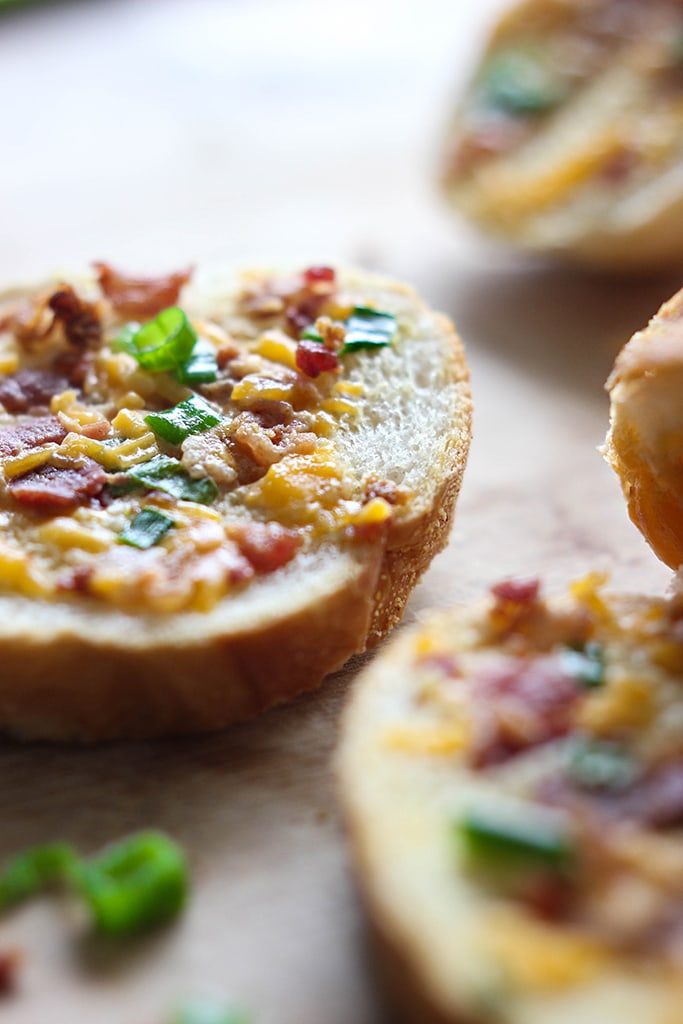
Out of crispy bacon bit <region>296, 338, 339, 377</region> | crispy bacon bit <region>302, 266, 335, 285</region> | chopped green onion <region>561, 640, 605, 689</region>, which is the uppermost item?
crispy bacon bit <region>302, 266, 335, 285</region>

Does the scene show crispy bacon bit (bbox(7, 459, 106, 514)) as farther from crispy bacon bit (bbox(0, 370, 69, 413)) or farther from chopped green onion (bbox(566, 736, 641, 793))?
chopped green onion (bbox(566, 736, 641, 793))

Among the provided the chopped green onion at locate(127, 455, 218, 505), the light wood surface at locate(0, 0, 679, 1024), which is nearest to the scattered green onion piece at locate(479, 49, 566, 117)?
the light wood surface at locate(0, 0, 679, 1024)

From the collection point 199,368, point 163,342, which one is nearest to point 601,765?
point 199,368

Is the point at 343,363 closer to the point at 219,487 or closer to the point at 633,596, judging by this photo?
the point at 219,487

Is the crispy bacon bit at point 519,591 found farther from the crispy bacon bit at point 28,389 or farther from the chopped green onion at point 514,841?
the crispy bacon bit at point 28,389

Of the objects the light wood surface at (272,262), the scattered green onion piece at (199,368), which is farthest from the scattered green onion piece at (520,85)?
the scattered green onion piece at (199,368)

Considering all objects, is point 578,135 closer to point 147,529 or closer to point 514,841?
point 147,529

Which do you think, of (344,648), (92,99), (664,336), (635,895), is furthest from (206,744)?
(92,99)
